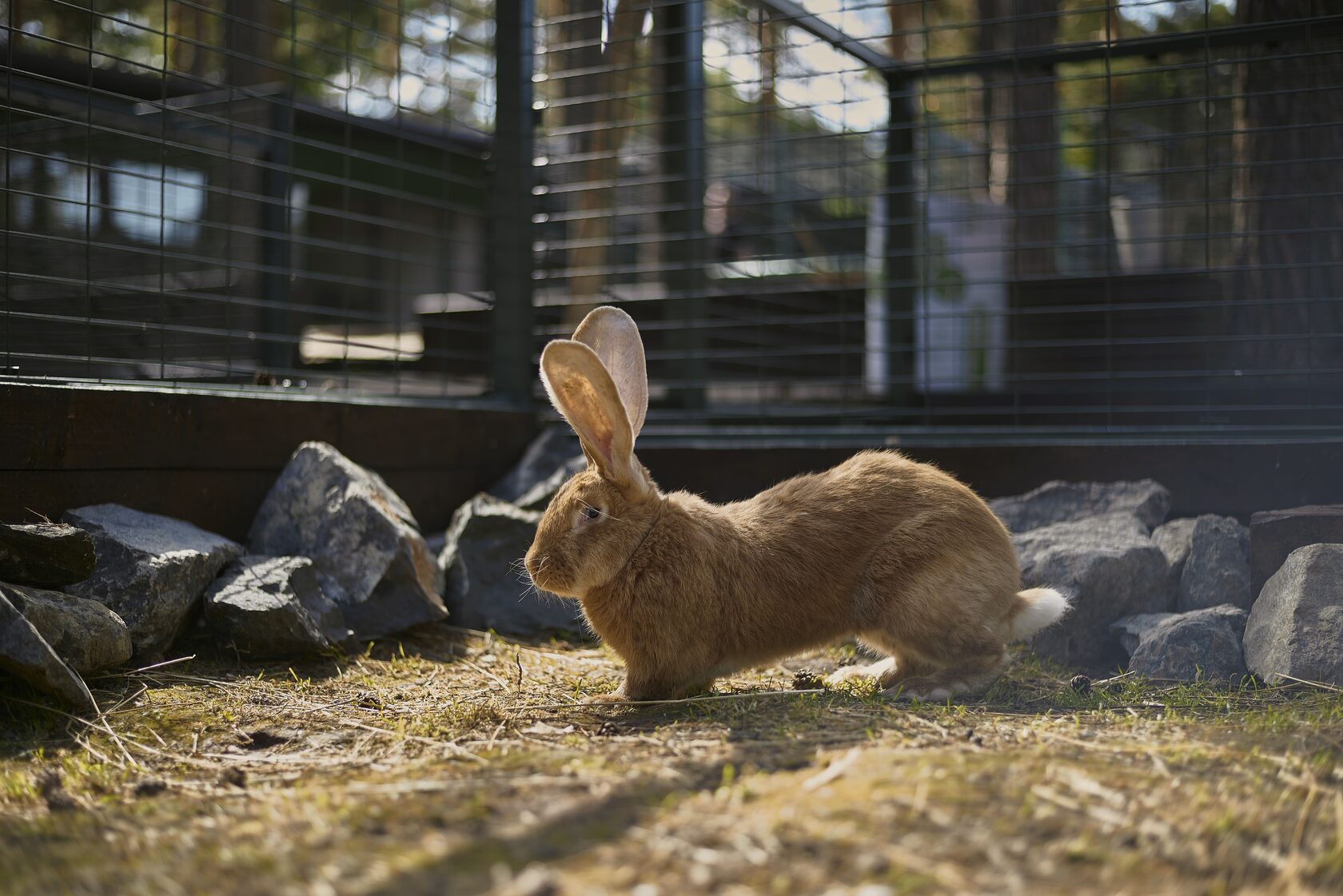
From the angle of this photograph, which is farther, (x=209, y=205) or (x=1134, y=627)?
(x=209, y=205)

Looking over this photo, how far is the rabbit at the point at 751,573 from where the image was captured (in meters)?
3.29

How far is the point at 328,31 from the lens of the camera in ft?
72.5

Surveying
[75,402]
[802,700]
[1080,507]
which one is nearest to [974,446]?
[1080,507]

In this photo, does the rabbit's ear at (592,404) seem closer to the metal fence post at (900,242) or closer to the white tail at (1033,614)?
the white tail at (1033,614)

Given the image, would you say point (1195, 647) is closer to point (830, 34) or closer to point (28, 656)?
point (28, 656)

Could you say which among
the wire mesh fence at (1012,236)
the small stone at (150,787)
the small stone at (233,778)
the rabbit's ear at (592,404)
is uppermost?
the wire mesh fence at (1012,236)

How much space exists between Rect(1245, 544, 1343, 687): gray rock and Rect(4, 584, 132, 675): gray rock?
3352 millimetres

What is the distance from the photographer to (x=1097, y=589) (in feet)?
13.0

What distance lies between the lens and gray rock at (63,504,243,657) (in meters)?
3.51

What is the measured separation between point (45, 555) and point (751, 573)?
80.1 inches

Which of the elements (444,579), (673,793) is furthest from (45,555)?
(673,793)

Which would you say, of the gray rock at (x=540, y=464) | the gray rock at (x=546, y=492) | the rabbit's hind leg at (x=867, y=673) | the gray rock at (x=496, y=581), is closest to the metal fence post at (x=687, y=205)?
the gray rock at (x=540, y=464)

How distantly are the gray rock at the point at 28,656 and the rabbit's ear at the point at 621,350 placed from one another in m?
1.64

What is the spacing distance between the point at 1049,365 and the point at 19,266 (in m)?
6.74
